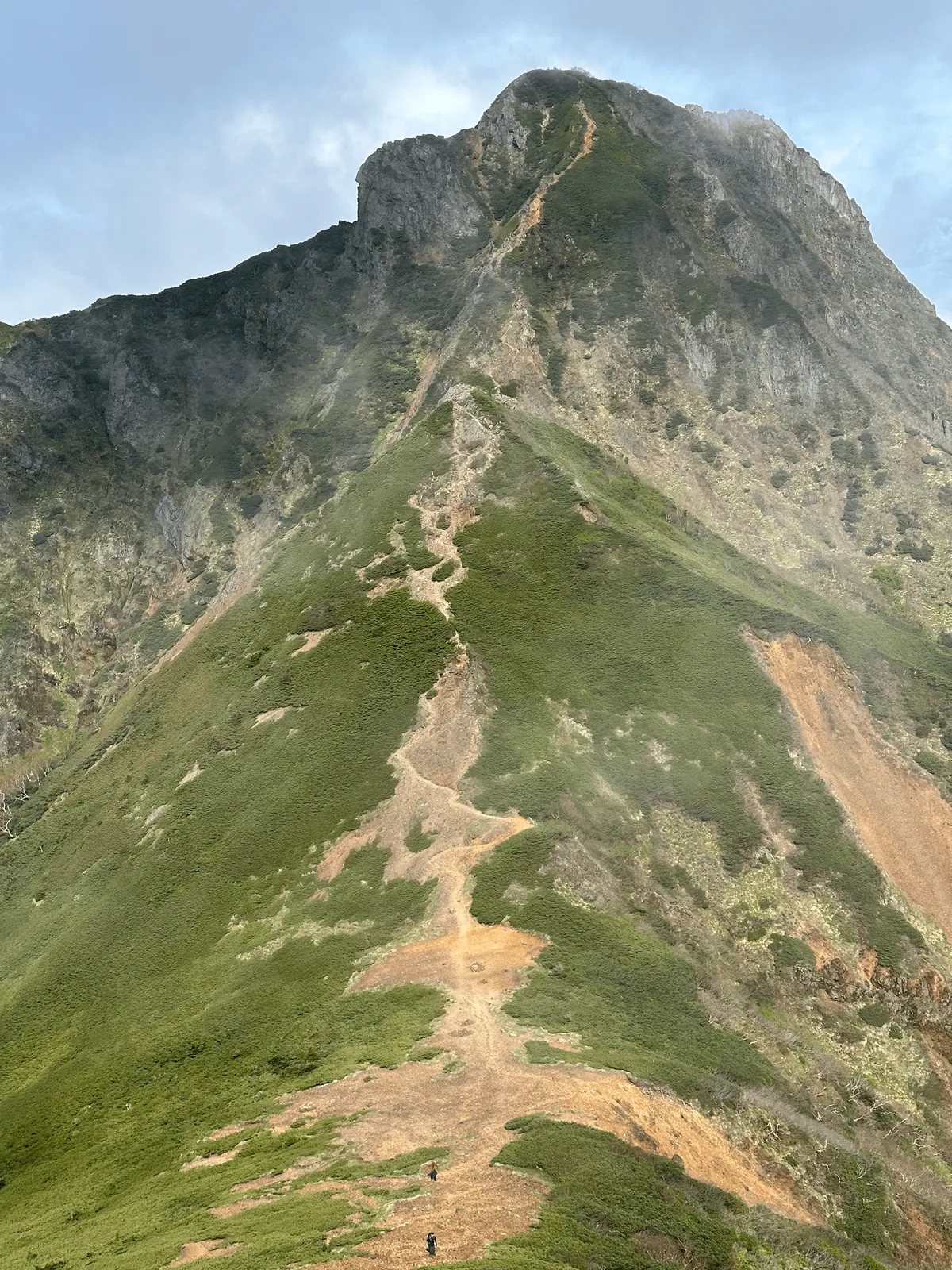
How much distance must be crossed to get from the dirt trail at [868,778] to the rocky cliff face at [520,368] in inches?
1123

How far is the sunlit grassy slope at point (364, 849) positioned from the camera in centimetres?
3931

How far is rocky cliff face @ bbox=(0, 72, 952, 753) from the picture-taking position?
367 feet

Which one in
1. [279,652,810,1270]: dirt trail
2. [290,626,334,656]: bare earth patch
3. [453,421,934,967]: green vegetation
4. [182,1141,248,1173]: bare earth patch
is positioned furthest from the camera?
[290,626,334,656]: bare earth patch

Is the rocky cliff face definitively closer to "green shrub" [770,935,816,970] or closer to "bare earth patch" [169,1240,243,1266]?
"green shrub" [770,935,816,970]

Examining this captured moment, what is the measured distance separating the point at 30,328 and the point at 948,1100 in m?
165

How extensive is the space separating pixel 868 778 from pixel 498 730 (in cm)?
2811

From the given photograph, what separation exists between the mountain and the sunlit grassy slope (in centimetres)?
37

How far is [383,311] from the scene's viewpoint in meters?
144

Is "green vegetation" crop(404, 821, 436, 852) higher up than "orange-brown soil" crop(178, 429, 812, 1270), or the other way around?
"green vegetation" crop(404, 821, 436, 852)

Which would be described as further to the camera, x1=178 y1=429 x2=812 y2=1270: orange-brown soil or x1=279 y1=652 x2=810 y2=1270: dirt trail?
x1=178 y1=429 x2=812 y2=1270: orange-brown soil

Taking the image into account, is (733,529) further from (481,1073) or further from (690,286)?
(481,1073)

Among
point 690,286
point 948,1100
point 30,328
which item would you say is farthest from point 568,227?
point 948,1100

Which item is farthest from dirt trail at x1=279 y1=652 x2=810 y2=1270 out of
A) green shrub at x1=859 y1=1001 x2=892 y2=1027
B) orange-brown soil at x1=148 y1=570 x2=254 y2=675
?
orange-brown soil at x1=148 y1=570 x2=254 y2=675

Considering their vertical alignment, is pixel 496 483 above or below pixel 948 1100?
above
